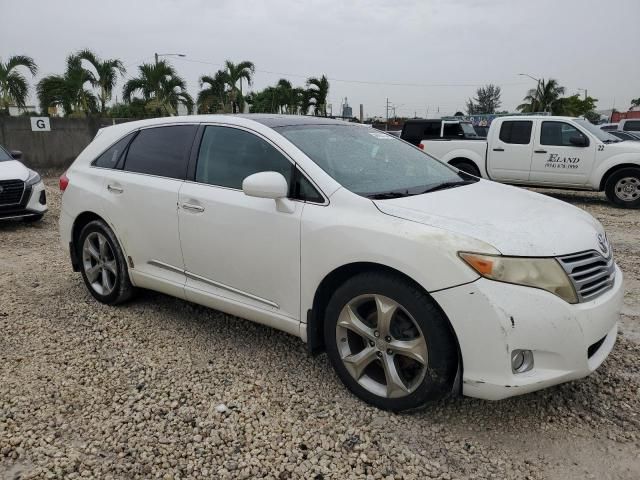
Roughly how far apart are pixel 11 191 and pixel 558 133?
9562 mm

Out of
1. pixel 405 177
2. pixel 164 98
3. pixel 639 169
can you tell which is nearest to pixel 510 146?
pixel 639 169

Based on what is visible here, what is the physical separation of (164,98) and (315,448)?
75.1 feet

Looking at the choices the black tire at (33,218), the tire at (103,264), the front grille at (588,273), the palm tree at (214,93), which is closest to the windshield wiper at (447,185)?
the front grille at (588,273)

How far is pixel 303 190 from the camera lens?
9.65 feet

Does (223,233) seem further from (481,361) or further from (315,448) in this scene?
(481,361)

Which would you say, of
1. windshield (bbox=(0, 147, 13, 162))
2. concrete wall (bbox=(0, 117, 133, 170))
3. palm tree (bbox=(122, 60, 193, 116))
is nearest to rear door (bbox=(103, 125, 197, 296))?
windshield (bbox=(0, 147, 13, 162))

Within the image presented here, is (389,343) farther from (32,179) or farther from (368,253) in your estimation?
(32,179)

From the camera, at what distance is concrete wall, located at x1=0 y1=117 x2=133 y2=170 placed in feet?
49.1

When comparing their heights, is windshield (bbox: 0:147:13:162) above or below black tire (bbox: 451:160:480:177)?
above

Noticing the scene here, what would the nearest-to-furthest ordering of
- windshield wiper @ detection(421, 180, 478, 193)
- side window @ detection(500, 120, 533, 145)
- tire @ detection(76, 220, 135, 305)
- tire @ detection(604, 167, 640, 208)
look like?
windshield wiper @ detection(421, 180, 478, 193) → tire @ detection(76, 220, 135, 305) → tire @ detection(604, 167, 640, 208) → side window @ detection(500, 120, 533, 145)

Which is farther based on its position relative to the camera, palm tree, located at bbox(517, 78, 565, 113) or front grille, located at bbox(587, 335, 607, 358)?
palm tree, located at bbox(517, 78, 565, 113)

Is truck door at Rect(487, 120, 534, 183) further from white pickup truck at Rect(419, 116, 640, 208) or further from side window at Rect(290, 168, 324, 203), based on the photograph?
side window at Rect(290, 168, 324, 203)

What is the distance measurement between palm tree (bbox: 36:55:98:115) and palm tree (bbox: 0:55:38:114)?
97 centimetres

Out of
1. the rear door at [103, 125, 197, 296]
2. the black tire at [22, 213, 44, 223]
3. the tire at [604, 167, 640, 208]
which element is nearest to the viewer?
the rear door at [103, 125, 197, 296]
